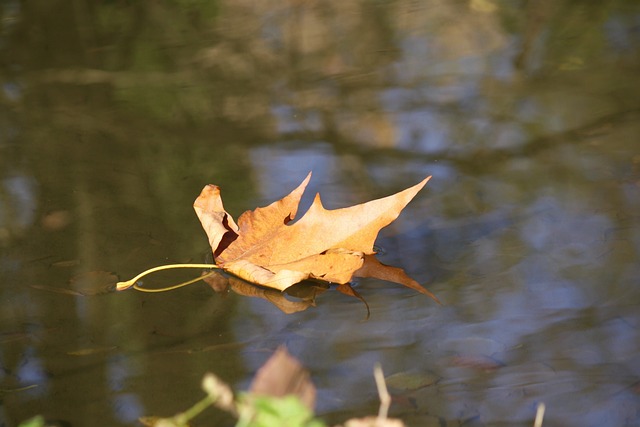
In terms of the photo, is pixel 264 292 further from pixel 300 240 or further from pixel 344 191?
pixel 344 191

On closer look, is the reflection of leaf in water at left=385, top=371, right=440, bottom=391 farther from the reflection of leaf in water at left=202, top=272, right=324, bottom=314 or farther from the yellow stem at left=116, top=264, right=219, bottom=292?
the yellow stem at left=116, top=264, right=219, bottom=292

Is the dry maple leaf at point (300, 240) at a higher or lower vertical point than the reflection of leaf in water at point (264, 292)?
higher

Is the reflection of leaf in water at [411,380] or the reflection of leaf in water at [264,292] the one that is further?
the reflection of leaf in water at [264,292]

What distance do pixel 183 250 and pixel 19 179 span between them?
546 millimetres

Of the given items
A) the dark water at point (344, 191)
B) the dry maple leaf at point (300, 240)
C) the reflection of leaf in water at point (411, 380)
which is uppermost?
the dry maple leaf at point (300, 240)

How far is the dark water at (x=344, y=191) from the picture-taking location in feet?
Result: 3.86

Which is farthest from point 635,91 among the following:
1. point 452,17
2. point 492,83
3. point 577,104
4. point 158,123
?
point 158,123

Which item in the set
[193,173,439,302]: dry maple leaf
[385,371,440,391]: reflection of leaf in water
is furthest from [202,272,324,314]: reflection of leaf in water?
[385,371,440,391]: reflection of leaf in water

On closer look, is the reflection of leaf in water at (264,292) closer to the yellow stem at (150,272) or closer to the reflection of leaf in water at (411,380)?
the yellow stem at (150,272)

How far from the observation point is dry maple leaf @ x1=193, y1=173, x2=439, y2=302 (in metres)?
1.35

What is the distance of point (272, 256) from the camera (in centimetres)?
142

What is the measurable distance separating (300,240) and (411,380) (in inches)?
13.4

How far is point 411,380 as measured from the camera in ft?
3.77

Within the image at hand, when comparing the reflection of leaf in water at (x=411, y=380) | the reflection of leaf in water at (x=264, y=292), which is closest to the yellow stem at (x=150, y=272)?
the reflection of leaf in water at (x=264, y=292)
